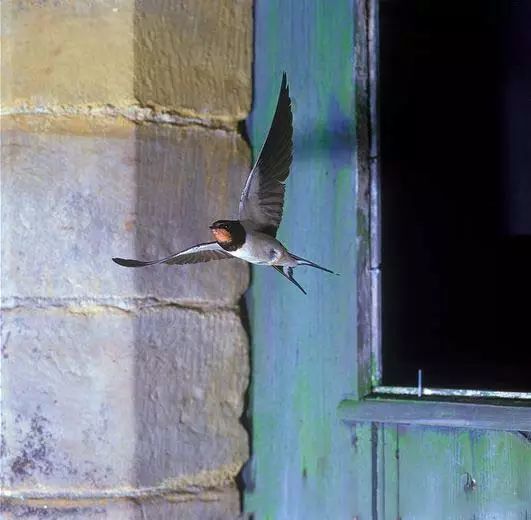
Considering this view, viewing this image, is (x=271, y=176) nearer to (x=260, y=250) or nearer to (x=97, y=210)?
(x=260, y=250)

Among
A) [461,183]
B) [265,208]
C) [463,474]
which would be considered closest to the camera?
[265,208]

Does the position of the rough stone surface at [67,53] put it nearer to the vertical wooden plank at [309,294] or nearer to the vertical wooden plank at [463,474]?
the vertical wooden plank at [309,294]

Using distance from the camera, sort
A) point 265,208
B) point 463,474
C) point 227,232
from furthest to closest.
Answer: point 463,474 < point 265,208 < point 227,232

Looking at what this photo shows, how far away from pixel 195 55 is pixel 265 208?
1.73ft

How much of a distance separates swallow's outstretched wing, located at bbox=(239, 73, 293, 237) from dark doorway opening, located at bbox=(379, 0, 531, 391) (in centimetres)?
81

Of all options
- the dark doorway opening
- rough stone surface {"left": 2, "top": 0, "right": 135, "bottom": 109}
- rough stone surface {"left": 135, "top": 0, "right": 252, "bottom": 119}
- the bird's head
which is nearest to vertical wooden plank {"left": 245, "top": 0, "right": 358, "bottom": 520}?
rough stone surface {"left": 135, "top": 0, "right": 252, "bottom": 119}

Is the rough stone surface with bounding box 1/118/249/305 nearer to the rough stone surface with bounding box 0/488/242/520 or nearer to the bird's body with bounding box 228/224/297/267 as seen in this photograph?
the rough stone surface with bounding box 0/488/242/520

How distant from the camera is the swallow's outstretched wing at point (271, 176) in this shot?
0.85 m

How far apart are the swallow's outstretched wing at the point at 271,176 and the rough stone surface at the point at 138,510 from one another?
2.00ft

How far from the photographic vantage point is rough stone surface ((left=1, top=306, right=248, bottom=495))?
4.24ft

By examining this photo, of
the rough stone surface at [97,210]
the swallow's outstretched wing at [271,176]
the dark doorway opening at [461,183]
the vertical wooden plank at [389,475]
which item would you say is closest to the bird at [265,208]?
the swallow's outstretched wing at [271,176]

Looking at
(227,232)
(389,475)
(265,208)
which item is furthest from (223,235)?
(389,475)

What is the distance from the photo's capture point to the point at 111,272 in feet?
4.27

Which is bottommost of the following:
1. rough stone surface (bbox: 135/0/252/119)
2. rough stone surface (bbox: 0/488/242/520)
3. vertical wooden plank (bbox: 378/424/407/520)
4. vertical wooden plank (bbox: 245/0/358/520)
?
rough stone surface (bbox: 0/488/242/520)
